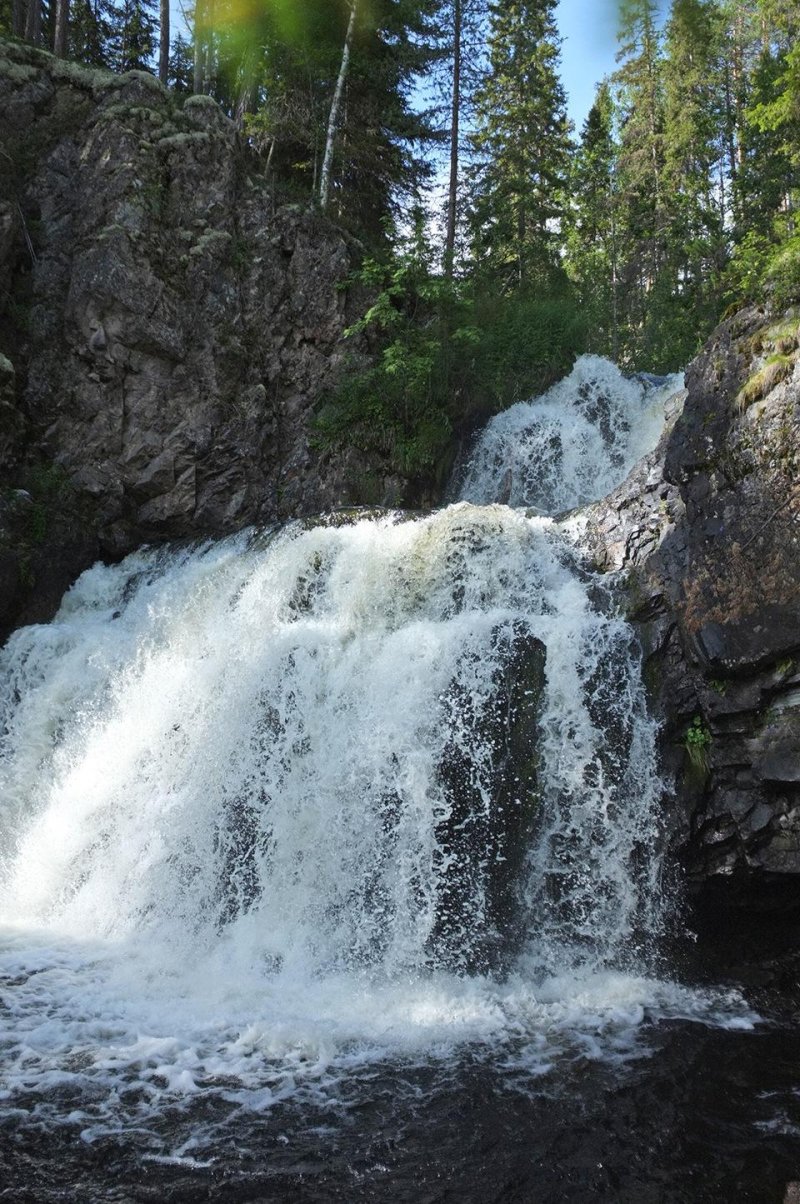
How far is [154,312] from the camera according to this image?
14766 millimetres

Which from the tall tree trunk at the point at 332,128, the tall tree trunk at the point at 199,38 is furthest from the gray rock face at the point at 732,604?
the tall tree trunk at the point at 199,38

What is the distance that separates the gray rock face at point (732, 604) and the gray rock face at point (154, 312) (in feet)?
25.9

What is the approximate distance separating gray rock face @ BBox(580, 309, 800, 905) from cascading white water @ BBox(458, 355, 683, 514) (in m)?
5.17

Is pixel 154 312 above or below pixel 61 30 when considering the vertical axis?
below

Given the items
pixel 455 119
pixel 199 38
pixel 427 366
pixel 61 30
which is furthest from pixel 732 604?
pixel 61 30

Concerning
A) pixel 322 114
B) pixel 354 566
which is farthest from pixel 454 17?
pixel 354 566

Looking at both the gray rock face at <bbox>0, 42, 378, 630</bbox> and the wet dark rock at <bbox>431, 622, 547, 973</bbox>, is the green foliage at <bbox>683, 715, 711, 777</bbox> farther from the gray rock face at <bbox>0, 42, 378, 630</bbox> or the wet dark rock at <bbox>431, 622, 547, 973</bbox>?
the gray rock face at <bbox>0, 42, 378, 630</bbox>

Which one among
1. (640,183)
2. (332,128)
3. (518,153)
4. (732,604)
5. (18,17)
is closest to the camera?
(732,604)

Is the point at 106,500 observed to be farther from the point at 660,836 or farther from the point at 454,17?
the point at 454,17

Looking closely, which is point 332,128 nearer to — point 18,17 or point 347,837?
point 18,17

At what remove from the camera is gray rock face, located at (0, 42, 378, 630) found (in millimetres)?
14617

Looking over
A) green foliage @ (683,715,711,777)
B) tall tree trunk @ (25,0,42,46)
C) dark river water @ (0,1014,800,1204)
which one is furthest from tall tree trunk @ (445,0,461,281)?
dark river water @ (0,1014,800,1204)

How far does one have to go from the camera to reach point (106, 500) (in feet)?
47.5

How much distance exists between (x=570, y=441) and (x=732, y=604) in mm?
7423
